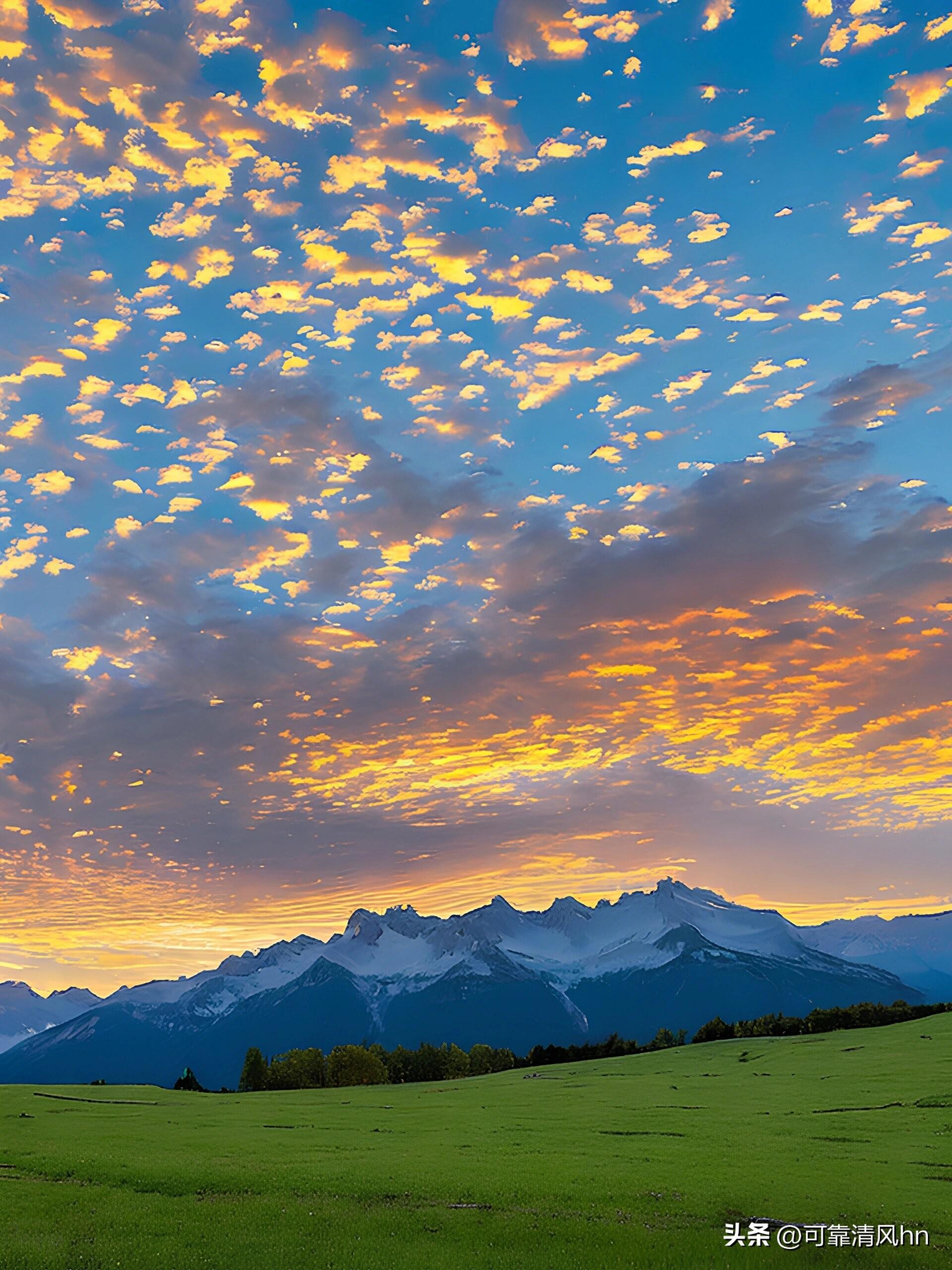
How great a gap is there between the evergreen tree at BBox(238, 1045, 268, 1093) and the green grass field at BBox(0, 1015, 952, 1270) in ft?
290

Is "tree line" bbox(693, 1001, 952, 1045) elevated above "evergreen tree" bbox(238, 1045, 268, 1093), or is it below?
above

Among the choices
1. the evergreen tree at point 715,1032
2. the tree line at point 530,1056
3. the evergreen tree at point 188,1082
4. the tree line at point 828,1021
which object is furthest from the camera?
the evergreen tree at point 715,1032

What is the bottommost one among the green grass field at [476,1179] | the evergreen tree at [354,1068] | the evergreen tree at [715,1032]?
the evergreen tree at [354,1068]

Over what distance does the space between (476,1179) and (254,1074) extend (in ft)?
471

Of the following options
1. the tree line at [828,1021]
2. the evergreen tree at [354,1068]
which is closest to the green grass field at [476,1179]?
the tree line at [828,1021]

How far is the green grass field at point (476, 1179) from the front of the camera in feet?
104

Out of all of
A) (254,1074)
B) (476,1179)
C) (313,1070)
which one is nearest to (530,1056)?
(313,1070)

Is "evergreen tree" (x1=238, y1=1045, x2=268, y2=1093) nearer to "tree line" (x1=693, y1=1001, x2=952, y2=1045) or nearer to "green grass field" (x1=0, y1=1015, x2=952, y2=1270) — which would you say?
"tree line" (x1=693, y1=1001, x2=952, y2=1045)

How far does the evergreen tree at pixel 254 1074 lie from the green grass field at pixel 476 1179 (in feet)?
290

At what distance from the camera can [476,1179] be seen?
141ft

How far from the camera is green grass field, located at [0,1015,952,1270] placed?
31.8 metres

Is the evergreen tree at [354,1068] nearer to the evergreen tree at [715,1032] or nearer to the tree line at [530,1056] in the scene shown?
the tree line at [530,1056]

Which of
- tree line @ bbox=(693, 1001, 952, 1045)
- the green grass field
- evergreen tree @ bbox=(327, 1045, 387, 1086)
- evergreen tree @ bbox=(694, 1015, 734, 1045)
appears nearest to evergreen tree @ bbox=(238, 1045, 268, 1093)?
evergreen tree @ bbox=(327, 1045, 387, 1086)

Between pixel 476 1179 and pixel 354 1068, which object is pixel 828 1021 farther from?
pixel 476 1179
